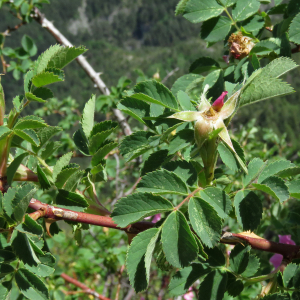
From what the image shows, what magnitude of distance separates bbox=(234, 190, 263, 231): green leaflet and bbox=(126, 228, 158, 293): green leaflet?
22 cm

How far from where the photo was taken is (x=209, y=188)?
0.71 meters

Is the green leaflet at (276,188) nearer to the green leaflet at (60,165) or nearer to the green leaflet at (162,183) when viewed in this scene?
the green leaflet at (162,183)

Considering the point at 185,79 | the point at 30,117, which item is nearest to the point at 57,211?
the point at 30,117

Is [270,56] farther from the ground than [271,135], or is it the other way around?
[270,56]

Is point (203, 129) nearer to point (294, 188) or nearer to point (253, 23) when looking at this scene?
point (294, 188)

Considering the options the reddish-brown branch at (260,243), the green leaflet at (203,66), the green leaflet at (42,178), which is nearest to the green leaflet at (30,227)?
the green leaflet at (42,178)

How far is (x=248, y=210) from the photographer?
0.74m

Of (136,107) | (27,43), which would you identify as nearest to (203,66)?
(136,107)

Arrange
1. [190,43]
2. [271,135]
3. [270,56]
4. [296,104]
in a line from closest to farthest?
[270,56] < [271,135] < [296,104] < [190,43]

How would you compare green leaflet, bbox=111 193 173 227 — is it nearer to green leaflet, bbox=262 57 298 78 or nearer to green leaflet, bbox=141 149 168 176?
green leaflet, bbox=141 149 168 176

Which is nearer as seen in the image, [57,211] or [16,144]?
[57,211]

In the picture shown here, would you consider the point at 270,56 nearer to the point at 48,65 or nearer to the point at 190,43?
the point at 48,65

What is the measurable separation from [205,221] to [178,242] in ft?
0.26

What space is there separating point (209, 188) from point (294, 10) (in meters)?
0.78
